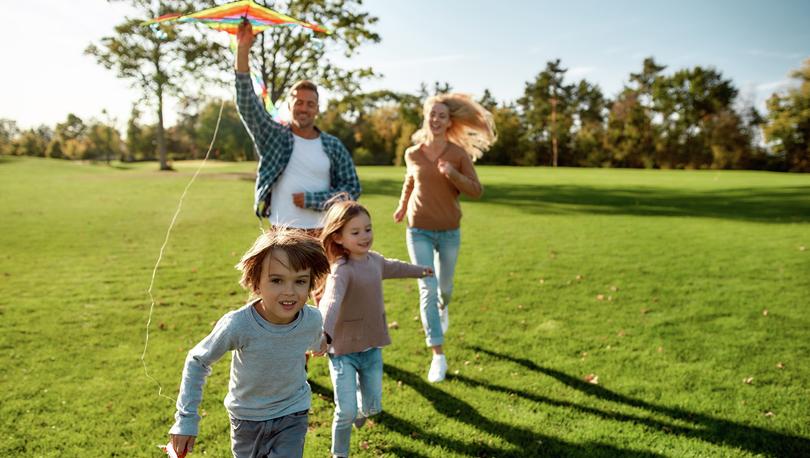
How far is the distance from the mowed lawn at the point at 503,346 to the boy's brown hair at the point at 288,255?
68.7 inches

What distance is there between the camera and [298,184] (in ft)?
15.0

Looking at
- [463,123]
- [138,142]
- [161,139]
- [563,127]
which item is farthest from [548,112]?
[463,123]

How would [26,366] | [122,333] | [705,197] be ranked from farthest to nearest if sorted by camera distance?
[705,197], [122,333], [26,366]

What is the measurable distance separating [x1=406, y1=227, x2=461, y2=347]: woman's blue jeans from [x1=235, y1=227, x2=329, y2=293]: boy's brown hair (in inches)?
103

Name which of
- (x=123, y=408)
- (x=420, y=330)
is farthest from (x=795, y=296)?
(x=123, y=408)

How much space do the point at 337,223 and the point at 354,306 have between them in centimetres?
57

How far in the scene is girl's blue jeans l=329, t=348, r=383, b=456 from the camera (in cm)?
347

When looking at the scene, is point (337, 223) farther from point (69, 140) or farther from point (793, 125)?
point (69, 140)

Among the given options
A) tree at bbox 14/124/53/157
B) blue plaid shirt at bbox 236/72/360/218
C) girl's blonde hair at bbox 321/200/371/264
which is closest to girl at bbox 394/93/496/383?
blue plaid shirt at bbox 236/72/360/218

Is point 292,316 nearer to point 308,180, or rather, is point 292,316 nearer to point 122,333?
point 308,180

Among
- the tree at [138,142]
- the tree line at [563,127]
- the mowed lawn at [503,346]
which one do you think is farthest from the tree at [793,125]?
the tree at [138,142]

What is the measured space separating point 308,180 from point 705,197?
2361cm

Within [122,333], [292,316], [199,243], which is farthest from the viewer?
[199,243]

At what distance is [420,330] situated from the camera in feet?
21.9
